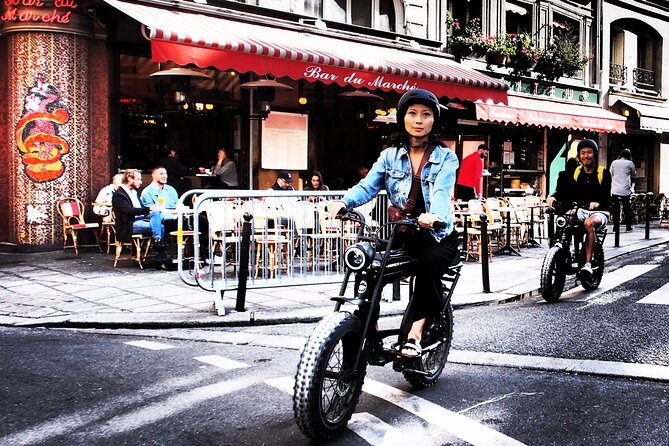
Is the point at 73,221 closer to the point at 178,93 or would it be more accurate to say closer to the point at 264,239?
the point at 178,93

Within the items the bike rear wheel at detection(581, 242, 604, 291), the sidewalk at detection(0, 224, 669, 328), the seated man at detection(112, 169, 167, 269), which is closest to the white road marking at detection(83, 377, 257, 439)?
the sidewalk at detection(0, 224, 669, 328)

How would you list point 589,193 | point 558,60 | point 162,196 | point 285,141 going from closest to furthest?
point 589,193, point 162,196, point 285,141, point 558,60

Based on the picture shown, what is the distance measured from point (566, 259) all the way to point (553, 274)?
31cm

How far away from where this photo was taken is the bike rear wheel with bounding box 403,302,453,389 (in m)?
4.34

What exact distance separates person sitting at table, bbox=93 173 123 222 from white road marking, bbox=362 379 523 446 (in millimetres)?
8025

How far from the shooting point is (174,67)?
13.0 m

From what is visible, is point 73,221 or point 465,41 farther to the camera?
point 465,41

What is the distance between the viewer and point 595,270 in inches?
335

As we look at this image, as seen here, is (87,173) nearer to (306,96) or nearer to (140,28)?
(140,28)

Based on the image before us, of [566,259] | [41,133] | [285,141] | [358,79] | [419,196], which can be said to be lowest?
[566,259]

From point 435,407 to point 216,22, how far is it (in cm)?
982

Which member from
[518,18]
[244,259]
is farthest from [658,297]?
[518,18]

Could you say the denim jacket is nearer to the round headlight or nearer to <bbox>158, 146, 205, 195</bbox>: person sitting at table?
the round headlight

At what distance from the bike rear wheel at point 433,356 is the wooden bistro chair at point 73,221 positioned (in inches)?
324
